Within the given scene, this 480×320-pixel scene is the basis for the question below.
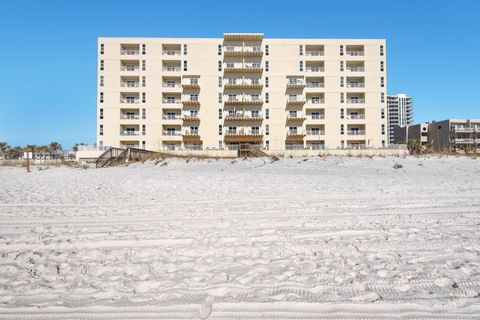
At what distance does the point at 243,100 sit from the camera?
53.2m

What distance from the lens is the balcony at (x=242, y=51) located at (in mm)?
52812

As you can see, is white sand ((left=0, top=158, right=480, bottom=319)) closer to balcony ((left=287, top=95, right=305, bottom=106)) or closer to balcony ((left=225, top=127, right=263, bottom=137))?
balcony ((left=225, top=127, right=263, bottom=137))

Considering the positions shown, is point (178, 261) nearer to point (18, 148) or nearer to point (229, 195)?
point (229, 195)

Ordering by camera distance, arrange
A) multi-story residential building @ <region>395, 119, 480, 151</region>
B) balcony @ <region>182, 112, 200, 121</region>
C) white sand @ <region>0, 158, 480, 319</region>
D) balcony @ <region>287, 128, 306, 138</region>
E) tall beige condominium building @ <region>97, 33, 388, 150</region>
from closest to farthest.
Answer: white sand @ <region>0, 158, 480, 319</region> → balcony @ <region>182, 112, 200, 121</region> → tall beige condominium building @ <region>97, 33, 388, 150</region> → balcony @ <region>287, 128, 306, 138</region> → multi-story residential building @ <region>395, 119, 480, 151</region>

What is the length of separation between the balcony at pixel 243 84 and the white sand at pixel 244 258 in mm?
46291

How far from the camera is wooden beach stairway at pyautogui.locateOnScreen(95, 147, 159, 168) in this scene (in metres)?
25.3

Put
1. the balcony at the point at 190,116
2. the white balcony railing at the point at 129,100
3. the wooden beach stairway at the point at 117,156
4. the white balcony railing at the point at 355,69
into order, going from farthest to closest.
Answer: the white balcony railing at the point at 355,69 → the white balcony railing at the point at 129,100 → the balcony at the point at 190,116 → the wooden beach stairway at the point at 117,156

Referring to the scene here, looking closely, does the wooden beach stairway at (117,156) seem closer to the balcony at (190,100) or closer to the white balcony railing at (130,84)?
the balcony at (190,100)

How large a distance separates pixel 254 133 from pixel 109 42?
28659 mm

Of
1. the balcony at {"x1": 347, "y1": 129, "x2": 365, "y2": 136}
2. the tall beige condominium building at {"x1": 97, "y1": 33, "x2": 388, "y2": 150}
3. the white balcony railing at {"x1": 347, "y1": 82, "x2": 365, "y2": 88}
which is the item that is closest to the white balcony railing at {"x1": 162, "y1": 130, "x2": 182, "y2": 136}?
the tall beige condominium building at {"x1": 97, "y1": 33, "x2": 388, "y2": 150}

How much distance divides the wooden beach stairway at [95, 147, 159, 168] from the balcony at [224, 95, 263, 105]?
25858 millimetres

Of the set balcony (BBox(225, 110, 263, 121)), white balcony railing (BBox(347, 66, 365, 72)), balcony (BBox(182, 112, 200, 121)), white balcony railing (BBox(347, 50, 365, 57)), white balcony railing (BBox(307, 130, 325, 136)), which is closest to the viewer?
balcony (BBox(182, 112, 200, 121))

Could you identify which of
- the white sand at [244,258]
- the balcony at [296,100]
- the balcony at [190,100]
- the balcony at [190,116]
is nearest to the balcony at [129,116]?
the balcony at [190,116]

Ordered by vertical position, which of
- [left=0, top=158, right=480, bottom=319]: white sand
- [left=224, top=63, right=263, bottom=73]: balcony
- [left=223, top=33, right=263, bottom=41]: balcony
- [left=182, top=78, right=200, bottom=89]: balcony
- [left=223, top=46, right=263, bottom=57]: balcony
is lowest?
[left=0, top=158, right=480, bottom=319]: white sand
